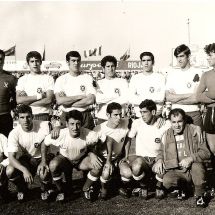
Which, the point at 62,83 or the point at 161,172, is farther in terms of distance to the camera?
the point at 62,83

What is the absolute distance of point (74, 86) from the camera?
5.86 m

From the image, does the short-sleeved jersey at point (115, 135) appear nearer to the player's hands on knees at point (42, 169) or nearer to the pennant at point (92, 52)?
the player's hands on knees at point (42, 169)

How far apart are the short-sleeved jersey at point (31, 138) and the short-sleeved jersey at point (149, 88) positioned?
154cm

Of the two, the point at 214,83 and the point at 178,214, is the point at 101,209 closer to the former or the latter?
the point at 178,214

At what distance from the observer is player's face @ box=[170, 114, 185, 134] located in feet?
16.3

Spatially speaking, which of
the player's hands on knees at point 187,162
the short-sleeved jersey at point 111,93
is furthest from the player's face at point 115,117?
the player's hands on knees at point 187,162

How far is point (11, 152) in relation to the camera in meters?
5.06

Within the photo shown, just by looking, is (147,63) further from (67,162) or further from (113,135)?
(67,162)

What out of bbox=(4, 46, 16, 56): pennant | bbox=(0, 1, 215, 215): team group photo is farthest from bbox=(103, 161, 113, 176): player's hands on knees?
bbox=(4, 46, 16, 56): pennant

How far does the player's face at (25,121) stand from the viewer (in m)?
5.12

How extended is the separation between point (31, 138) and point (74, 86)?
111 centimetres

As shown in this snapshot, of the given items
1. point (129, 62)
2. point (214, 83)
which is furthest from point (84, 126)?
point (129, 62)

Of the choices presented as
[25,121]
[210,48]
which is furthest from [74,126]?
[210,48]

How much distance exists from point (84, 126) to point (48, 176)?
109 cm
